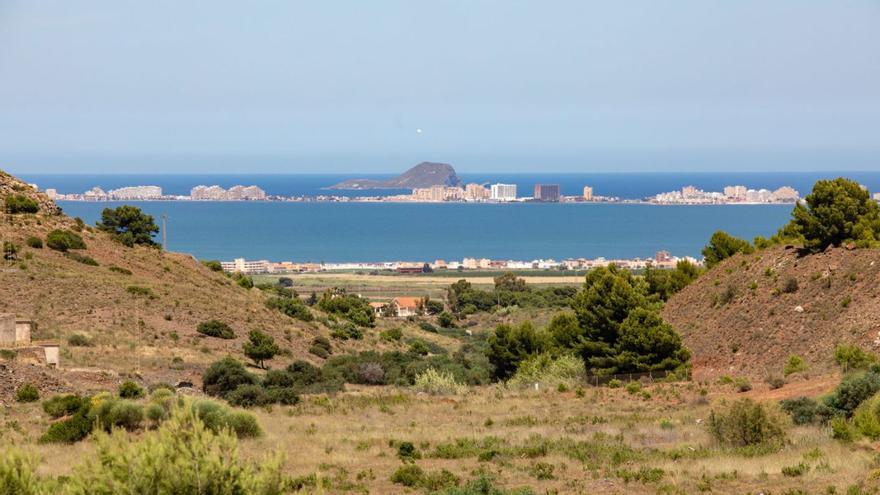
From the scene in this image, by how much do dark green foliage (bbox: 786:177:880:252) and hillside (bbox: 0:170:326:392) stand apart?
19968 mm

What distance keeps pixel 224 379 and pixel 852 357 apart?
54.4 ft

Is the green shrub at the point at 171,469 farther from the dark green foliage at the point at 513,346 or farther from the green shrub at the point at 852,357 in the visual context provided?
the dark green foliage at the point at 513,346

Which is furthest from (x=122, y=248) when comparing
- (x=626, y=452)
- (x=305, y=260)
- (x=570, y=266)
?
(x=305, y=260)

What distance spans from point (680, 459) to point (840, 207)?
20.9 metres

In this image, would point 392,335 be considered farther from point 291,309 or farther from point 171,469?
point 171,469

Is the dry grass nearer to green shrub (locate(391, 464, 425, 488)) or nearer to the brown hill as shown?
green shrub (locate(391, 464, 425, 488))

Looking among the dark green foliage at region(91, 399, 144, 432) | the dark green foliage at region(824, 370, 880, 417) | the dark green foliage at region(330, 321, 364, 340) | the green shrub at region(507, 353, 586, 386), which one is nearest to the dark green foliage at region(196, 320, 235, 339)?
the dark green foliage at region(330, 321, 364, 340)

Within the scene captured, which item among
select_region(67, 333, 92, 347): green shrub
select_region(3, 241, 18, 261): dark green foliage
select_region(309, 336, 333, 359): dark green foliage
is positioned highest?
select_region(3, 241, 18, 261): dark green foliage

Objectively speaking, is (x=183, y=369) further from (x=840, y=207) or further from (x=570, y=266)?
(x=570, y=266)

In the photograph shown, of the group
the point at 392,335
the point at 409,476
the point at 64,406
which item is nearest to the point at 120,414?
the point at 64,406

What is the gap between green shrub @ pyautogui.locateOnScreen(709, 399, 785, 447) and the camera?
17312 millimetres

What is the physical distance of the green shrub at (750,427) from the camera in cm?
1731

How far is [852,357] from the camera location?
960 inches

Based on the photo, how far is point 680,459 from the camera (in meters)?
16.4
